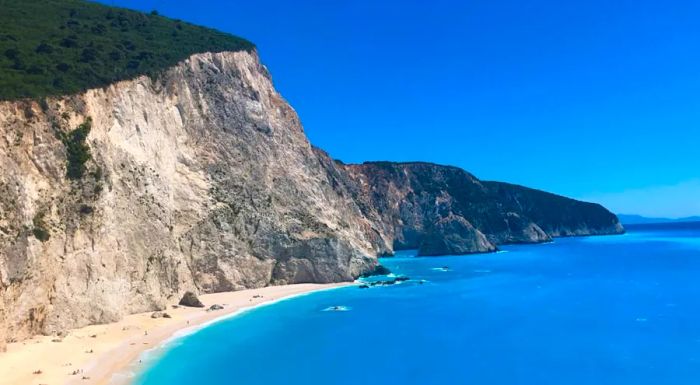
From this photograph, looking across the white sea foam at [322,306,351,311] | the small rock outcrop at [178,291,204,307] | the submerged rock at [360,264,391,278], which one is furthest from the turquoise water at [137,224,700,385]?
the submerged rock at [360,264,391,278]

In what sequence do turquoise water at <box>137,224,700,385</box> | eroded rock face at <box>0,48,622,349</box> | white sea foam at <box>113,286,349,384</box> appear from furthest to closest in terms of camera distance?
eroded rock face at <box>0,48,622,349</box> → turquoise water at <box>137,224,700,385</box> → white sea foam at <box>113,286,349,384</box>

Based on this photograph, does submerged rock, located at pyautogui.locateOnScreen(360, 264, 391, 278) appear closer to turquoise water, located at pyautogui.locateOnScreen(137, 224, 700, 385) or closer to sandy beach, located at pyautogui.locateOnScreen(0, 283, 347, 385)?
turquoise water, located at pyautogui.locateOnScreen(137, 224, 700, 385)

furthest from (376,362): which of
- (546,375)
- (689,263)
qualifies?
(689,263)

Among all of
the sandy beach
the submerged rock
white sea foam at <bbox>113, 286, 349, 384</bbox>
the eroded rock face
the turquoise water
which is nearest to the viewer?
the sandy beach

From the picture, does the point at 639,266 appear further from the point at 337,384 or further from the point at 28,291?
the point at 28,291

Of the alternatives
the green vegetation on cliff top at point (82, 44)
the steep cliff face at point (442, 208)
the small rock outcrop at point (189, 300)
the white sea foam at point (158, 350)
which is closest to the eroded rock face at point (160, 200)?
the small rock outcrop at point (189, 300)

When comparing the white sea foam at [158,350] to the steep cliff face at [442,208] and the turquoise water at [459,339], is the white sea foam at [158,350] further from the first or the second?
the steep cliff face at [442,208]

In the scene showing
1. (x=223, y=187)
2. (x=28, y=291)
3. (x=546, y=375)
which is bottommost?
Result: (x=546, y=375)
